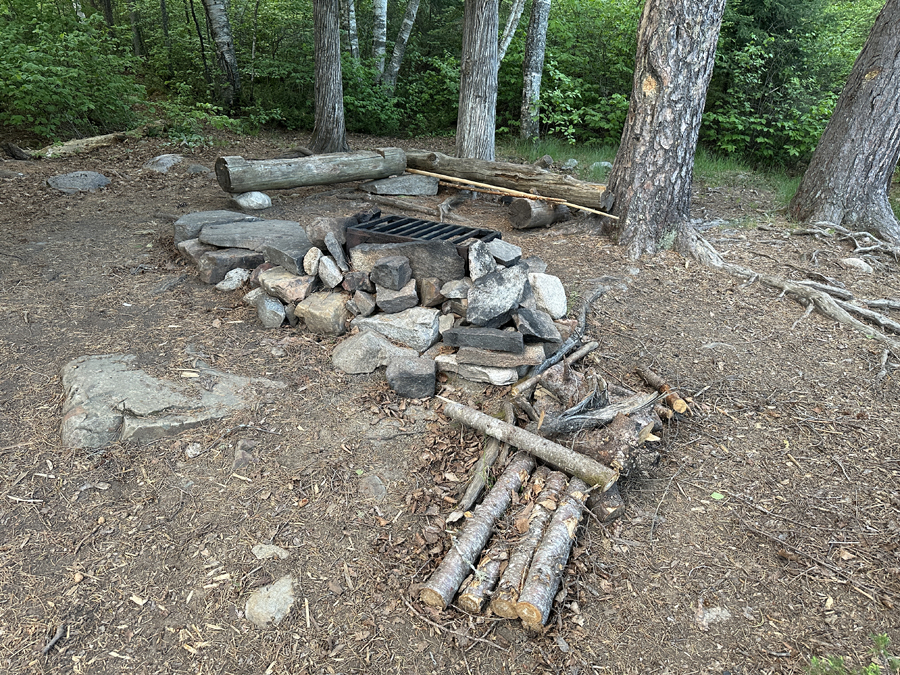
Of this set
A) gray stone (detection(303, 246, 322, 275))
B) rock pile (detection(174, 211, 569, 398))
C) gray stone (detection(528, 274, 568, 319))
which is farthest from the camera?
gray stone (detection(303, 246, 322, 275))

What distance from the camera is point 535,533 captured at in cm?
268

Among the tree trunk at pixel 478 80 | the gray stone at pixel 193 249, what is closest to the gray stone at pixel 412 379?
the gray stone at pixel 193 249

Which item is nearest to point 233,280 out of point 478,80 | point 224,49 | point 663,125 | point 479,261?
point 479,261

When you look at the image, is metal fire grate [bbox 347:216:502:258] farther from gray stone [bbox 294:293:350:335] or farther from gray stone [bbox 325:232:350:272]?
gray stone [bbox 294:293:350:335]

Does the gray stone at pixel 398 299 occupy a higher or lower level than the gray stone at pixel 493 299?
lower

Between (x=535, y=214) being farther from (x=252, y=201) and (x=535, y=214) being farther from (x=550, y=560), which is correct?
(x=550, y=560)

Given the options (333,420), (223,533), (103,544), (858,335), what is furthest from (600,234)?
(103,544)

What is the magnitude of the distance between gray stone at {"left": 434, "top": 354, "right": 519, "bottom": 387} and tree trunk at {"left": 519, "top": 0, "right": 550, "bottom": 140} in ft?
26.2

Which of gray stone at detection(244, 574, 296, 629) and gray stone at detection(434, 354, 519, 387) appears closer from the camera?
gray stone at detection(244, 574, 296, 629)

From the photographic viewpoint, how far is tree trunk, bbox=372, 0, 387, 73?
11.7 metres

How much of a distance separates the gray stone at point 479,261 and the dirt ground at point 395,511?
0.90 meters

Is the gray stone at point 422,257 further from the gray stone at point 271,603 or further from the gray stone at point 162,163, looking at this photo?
the gray stone at point 162,163

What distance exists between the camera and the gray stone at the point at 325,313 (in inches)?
176

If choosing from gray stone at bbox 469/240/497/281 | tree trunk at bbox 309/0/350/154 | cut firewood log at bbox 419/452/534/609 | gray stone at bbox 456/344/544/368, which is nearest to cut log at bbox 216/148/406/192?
tree trunk at bbox 309/0/350/154
